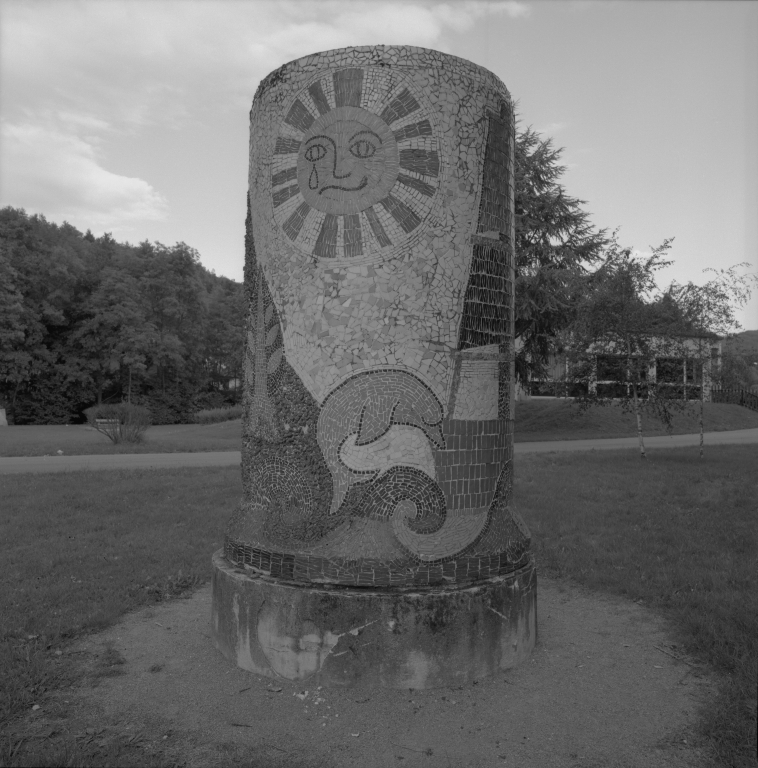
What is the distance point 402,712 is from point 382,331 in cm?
219

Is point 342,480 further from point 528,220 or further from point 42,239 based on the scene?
point 42,239

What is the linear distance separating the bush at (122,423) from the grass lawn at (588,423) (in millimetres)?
11164

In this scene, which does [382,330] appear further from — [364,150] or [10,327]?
[10,327]

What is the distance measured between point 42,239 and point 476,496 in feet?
143

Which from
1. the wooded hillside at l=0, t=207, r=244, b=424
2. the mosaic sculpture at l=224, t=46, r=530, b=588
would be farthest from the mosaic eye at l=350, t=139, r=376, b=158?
the wooded hillside at l=0, t=207, r=244, b=424

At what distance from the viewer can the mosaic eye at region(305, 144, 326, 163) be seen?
15.9 ft

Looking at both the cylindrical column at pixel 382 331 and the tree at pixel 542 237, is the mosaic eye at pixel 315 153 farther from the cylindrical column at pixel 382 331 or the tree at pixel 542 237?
the tree at pixel 542 237

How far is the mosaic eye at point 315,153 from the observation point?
4848 mm

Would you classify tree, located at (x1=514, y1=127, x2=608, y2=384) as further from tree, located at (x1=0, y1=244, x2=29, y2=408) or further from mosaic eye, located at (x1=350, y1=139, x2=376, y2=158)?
tree, located at (x1=0, y1=244, x2=29, y2=408)

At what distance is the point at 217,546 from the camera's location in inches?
324

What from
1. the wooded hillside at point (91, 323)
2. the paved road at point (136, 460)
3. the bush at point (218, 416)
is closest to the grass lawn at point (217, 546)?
the paved road at point (136, 460)

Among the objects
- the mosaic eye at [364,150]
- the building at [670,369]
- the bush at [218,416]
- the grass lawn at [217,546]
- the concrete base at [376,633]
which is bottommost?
the bush at [218,416]

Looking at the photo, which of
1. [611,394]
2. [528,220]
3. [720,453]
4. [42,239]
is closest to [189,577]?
[611,394]

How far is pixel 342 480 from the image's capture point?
4.74 m
